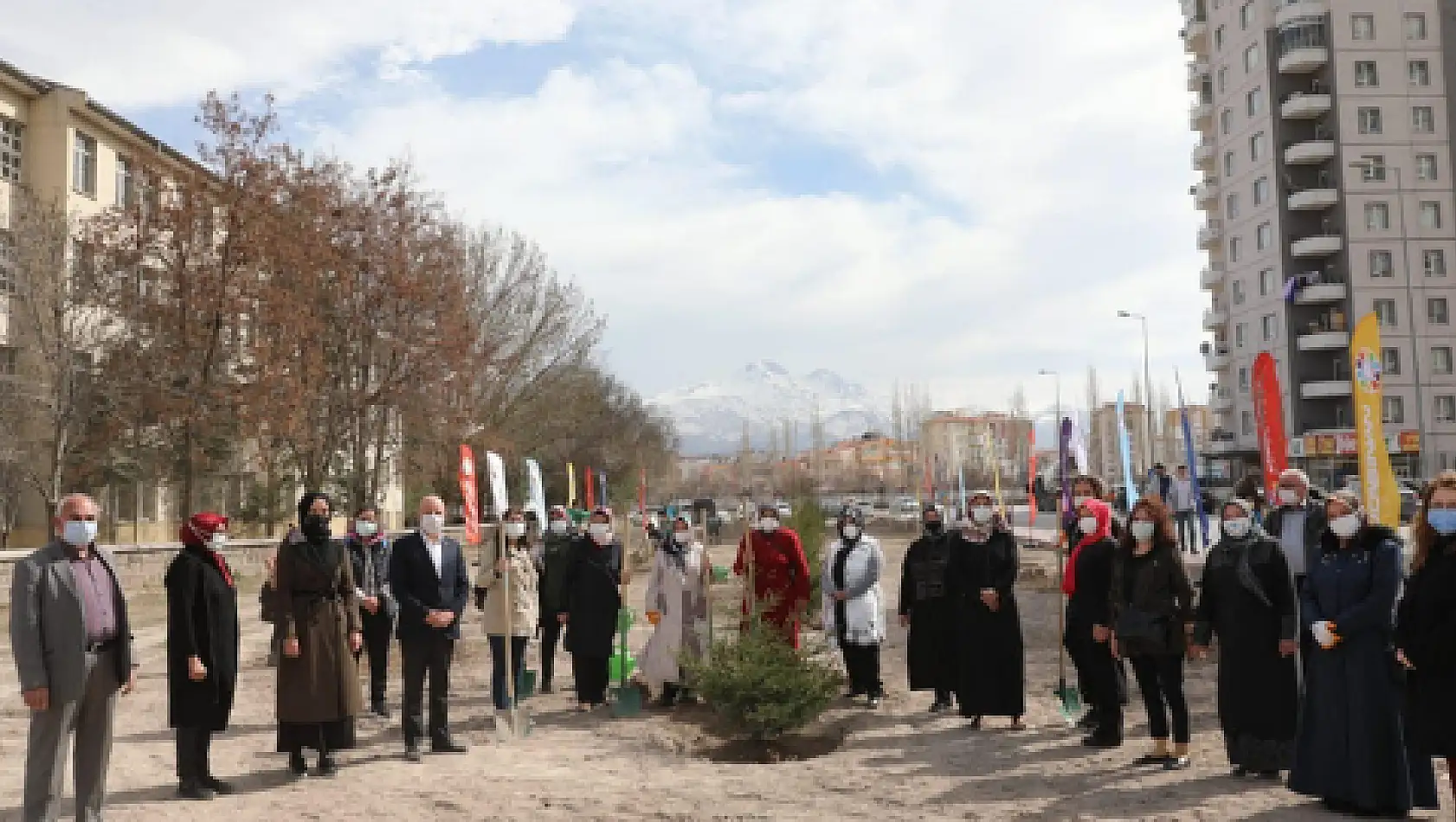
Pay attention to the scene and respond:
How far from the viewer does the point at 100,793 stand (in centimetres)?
660

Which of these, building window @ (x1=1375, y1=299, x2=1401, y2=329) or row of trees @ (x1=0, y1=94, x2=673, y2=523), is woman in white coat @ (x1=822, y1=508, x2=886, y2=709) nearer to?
row of trees @ (x1=0, y1=94, x2=673, y2=523)

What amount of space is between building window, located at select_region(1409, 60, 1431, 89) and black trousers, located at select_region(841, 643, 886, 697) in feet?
180

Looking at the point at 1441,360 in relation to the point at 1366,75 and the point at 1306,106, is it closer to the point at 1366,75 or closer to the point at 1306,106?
the point at 1306,106

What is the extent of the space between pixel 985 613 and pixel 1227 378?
57575 mm

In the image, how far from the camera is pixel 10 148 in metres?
30.9

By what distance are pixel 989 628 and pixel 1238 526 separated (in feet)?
8.09

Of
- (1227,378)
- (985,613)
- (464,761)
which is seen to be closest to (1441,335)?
(1227,378)

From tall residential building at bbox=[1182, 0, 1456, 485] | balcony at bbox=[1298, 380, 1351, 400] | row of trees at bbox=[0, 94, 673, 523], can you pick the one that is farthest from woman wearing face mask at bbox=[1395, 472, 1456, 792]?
balcony at bbox=[1298, 380, 1351, 400]

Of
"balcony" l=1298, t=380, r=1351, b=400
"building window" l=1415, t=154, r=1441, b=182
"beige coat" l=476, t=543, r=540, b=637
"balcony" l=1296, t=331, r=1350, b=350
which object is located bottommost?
"beige coat" l=476, t=543, r=540, b=637

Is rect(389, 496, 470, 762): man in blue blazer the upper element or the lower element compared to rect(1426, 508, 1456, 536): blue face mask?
lower

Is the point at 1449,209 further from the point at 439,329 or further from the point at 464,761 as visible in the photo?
the point at 464,761

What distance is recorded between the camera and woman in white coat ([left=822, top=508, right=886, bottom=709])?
33.6 feet

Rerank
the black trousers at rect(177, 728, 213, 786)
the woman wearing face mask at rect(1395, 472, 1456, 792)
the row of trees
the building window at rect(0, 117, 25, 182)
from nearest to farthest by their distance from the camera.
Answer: the woman wearing face mask at rect(1395, 472, 1456, 792) → the black trousers at rect(177, 728, 213, 786) → the row of trees → the building window at rect(0, 117, 25, 182)

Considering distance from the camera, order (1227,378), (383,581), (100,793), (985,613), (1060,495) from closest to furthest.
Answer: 1. (100,793)
2. (985,613)
3. (383,581)
4. (1060,495)
5. (1227,378)
